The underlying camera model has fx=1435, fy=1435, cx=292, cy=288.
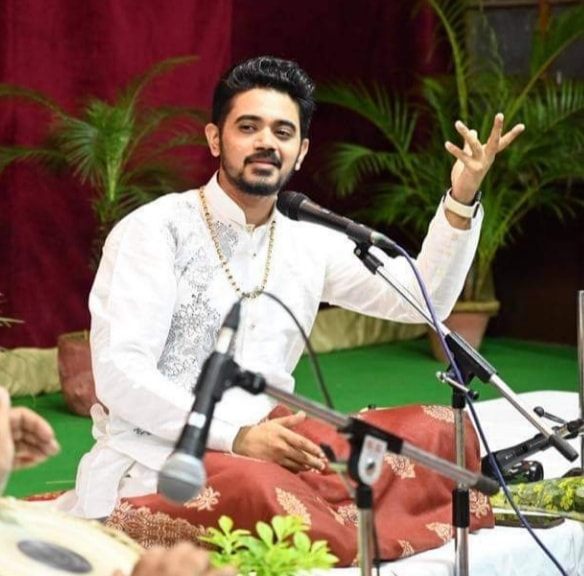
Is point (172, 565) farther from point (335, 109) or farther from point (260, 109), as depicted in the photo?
point (335, 109)

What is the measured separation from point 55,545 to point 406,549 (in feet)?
4.99

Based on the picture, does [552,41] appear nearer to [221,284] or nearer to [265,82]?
[265,82]

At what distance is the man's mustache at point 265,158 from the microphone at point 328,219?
565 mm

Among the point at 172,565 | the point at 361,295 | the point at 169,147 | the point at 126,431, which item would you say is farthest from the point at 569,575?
the point at 169,147

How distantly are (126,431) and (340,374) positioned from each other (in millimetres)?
3878

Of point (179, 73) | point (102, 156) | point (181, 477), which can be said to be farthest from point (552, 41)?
point (181, 477)

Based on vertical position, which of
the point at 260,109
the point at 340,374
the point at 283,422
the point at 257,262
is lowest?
the point at 340,374

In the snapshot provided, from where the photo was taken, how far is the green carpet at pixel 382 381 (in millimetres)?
5293

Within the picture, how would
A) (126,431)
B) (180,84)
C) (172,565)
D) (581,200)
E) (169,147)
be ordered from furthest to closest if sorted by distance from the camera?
(581,200), (180,84), (169,147), (126,431), (172,565)

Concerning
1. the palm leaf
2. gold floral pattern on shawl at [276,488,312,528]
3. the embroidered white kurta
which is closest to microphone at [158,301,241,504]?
gold floral pattern on shawl at [276,488,312,528]

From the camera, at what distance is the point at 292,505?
321 cm

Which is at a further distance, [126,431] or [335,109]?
[335,109]

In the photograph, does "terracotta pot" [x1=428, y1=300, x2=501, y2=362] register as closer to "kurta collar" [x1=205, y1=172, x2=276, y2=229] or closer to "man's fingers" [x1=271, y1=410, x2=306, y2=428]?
"kurta collar" [x1=205, y1=172, x2=276, y2=229]

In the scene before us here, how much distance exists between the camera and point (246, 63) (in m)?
3.66
